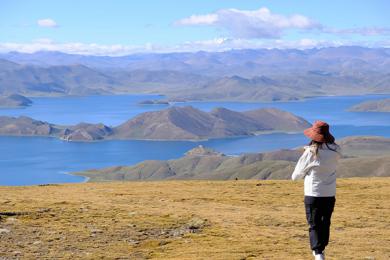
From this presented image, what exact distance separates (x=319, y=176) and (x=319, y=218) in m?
0.78

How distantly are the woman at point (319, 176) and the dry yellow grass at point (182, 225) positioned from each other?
200 centimetres

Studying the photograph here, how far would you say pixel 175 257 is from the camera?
12.8m

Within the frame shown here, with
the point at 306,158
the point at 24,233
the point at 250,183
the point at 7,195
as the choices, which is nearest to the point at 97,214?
the point at 24,233

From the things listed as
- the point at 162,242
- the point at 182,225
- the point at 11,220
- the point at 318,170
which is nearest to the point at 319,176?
the point at 318,170

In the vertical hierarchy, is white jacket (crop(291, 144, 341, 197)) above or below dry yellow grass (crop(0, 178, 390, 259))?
above

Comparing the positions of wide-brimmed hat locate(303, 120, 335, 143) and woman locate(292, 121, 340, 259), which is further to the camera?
woman locate(292, 121, 340, 259)

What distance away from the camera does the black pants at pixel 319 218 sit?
10.5 metres

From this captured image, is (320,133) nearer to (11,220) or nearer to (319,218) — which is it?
(319,218)

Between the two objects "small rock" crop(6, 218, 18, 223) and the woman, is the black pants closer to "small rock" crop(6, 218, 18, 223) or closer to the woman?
the woman

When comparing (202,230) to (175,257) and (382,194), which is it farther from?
(382,194)

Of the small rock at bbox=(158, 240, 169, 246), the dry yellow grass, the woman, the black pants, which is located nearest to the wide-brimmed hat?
the woman

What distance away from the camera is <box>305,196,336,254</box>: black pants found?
1048 cm

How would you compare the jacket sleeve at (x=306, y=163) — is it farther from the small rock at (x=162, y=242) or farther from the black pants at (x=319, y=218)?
the small rock at (x=162, y=242)

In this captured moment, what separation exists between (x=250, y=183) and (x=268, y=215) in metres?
11.2
